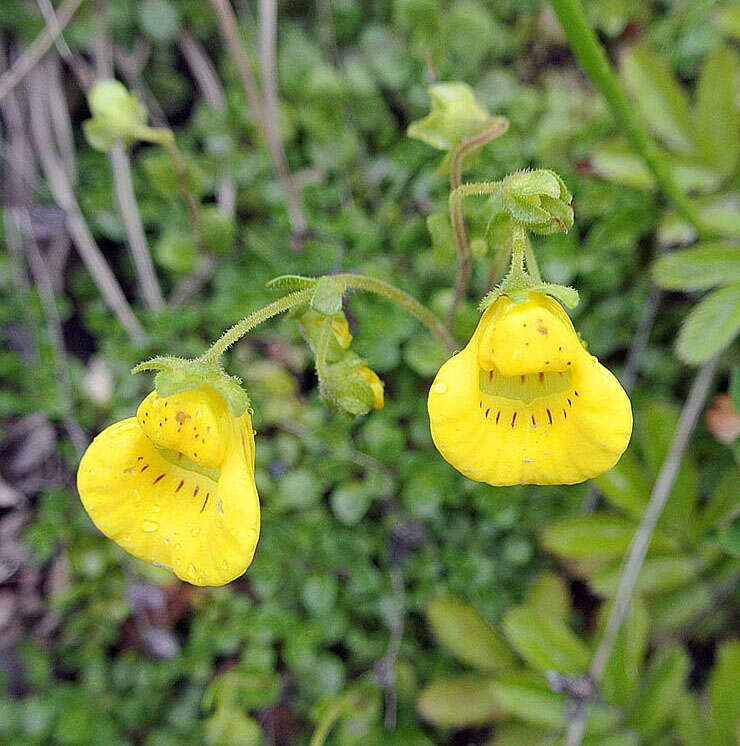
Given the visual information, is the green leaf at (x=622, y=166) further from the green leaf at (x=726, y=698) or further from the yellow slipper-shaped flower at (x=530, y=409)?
the green leaf at (x=726, y=698)

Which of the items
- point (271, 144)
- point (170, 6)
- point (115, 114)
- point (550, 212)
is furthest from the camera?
point (170, 6)

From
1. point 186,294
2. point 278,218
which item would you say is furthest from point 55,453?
point 278,218

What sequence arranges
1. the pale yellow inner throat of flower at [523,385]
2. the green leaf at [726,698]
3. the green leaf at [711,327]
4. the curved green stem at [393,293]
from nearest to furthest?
the pale yellow inner throat of flower at [523,385], the curved green stem at [393,293], the green leaf at [711,327], the green leaf at [726,698]

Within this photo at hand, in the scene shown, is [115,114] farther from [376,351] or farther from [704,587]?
[704,587]

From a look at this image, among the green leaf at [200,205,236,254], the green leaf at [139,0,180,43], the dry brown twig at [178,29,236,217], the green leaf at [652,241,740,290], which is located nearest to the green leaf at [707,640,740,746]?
the green leaf at [652,241,740,290]

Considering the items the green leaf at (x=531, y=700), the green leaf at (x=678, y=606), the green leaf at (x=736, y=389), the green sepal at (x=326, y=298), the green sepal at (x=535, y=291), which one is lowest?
the green leaf at (x=531, y=700)

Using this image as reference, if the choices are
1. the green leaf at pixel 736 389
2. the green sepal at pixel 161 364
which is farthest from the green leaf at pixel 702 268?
the green sepal at pixel 161 364
